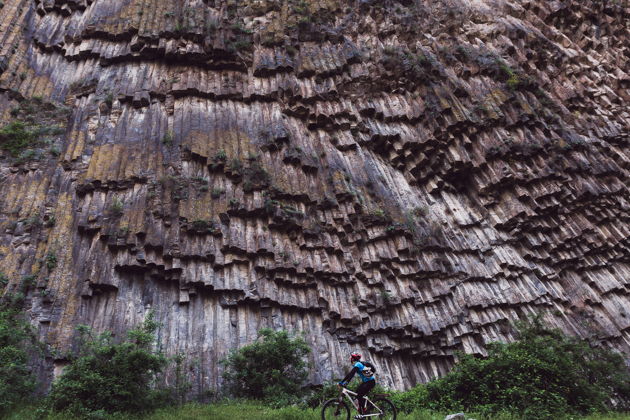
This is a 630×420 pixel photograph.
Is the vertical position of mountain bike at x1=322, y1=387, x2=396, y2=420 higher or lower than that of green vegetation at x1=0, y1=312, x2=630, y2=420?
lower

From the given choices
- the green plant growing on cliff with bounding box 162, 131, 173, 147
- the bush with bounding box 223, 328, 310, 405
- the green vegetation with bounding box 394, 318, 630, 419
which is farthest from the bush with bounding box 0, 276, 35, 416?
the green vegetation with bounding box 394, 318, 630, 419

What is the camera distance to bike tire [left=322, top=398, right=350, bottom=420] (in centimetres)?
898

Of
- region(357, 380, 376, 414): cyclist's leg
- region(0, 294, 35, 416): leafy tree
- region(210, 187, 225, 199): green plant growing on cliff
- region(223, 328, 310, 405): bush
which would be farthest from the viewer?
region(210, 187, 225, 199): green plant growing on cliff

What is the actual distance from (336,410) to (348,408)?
269 mm

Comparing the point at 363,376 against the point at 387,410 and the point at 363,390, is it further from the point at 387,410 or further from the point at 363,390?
the point at 387,410

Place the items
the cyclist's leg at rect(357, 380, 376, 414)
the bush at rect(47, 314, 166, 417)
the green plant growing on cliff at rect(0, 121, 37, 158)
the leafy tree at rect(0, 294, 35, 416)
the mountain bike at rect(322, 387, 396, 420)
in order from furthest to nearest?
the green plant growing on cliff at rect(0, 121, 37, 158) → the bush at rect(47, 314, 166, 417) → the leafy tree at rect(0, 294, 35, 416) → the mountain bike at rect(322, 387, 396, 420) → the cyclist's leg at rect(357, 380, 376, 414)

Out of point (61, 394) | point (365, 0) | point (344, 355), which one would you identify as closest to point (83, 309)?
point (61, 394)

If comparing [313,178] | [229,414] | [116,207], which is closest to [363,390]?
[229,414]

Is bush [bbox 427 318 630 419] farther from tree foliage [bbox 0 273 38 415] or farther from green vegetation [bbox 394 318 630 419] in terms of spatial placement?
tree foliage [bbox 0 273 38 415]

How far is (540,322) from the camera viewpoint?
18078mm

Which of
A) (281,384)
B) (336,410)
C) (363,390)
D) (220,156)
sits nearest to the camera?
(363,390)

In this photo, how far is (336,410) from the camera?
9.01m

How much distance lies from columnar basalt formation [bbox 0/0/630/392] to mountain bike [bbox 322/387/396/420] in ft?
15.7

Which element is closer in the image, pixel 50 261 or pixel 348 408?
pixel 348 408
